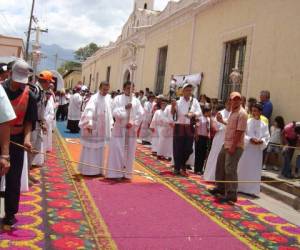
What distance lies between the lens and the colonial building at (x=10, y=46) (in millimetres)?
37219

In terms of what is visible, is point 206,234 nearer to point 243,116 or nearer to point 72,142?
point 243,116

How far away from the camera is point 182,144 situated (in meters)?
8.09

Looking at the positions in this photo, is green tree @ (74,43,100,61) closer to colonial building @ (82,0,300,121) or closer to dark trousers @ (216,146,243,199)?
colonial building @ (82,0,300,121)

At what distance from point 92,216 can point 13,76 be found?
1.76 meters

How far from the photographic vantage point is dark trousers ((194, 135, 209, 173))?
8.61m

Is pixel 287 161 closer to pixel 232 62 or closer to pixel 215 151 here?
pixel 215 151

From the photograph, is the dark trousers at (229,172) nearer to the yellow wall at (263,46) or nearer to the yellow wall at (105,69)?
the yellow wall at (263,46)

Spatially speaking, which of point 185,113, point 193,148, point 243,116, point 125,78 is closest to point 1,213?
point 243,116

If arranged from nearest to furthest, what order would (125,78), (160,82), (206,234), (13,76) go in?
1. (13,76)
2. (206,234)
3. (160,82)
4. (125,78)

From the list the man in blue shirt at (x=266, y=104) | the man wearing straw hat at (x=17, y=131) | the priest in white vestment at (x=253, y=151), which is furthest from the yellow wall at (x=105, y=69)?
the man wearing straw hat at (x=17, y=131)

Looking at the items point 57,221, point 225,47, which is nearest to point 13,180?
point 57,221


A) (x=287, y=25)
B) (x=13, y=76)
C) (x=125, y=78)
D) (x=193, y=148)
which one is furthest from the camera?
(x=125, y=78)

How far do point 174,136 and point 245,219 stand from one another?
296cm

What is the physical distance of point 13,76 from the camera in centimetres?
427
